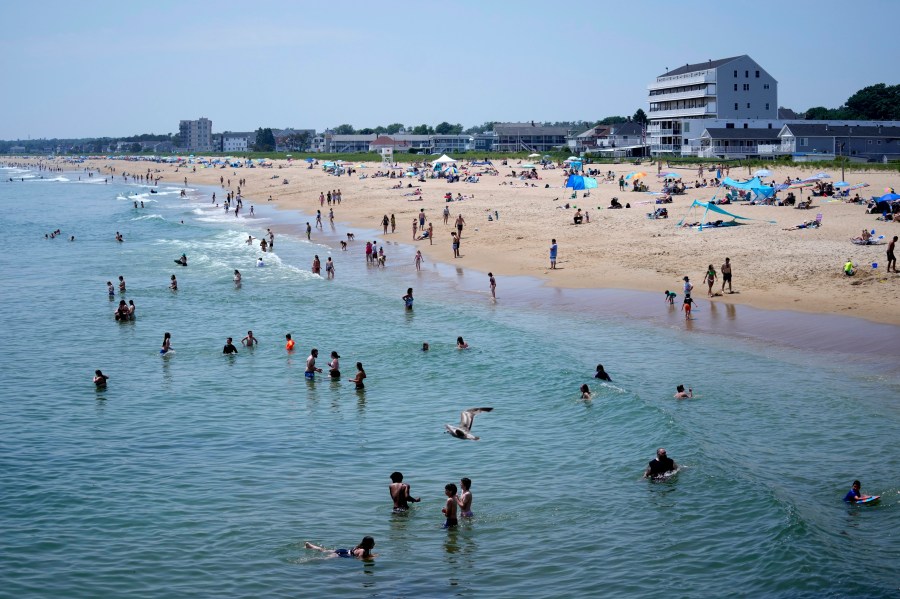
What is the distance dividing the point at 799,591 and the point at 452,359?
14.3 meters

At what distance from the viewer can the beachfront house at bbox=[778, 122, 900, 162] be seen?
266 ft

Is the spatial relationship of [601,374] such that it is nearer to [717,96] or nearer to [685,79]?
[717,96]

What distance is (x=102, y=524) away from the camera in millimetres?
15016

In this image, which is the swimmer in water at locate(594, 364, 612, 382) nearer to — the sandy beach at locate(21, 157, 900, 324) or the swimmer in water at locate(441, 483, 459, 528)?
the swimmer in water at locate(441, 483, 459, 528)

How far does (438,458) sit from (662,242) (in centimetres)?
2390

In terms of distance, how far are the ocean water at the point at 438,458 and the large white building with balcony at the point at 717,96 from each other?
232 ft

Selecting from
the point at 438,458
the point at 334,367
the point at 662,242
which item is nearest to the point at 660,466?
the point at 438,458

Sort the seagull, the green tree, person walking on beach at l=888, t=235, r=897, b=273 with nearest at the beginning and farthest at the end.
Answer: the seagull → person walking on beach at l=888, t=235, r=897, b=273 → the green tree

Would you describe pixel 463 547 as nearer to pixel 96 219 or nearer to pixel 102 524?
pixel 102 524

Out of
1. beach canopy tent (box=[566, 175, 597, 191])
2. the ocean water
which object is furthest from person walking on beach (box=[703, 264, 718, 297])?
beach canopy tent (box=[566, 175, 597, 191])

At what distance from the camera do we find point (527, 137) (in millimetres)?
163000

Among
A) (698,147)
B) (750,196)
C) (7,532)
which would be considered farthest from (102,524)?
(698,147)

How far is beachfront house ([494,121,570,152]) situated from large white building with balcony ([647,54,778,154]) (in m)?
61.3

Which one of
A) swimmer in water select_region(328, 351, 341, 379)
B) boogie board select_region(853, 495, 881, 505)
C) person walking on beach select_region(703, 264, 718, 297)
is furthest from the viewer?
person walking on beach select_region(703, 264, 718, 297)
